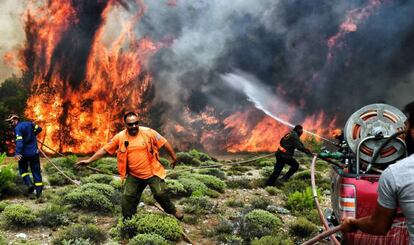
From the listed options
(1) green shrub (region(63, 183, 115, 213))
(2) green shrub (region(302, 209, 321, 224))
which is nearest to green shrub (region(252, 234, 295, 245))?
(2) green shrub (region(302, 209, 321, 224))

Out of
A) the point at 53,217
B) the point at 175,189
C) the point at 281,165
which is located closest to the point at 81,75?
the point at 281,165

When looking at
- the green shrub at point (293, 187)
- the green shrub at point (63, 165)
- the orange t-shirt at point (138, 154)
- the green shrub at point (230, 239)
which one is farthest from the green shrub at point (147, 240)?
the green shrub at point (63, 165)

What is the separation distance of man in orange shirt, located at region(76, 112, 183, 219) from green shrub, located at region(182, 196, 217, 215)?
213 centimetres

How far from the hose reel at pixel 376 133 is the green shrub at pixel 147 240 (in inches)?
122

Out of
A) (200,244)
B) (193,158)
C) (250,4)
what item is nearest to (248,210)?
(200,244)

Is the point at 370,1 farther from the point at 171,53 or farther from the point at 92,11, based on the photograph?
the point at 92,11

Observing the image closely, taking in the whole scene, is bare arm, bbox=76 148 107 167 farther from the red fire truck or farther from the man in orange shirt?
the red fire truck

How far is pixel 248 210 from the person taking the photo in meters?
8.31

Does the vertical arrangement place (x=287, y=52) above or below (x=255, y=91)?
above


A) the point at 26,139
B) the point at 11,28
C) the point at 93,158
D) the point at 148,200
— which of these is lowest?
the point at 148,200

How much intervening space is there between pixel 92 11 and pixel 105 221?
→ 37412 millimetres

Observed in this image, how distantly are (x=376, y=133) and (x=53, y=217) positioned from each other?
5684mm

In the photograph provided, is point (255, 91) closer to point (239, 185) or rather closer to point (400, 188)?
point (239, 185)

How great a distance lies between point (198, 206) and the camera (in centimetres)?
850
